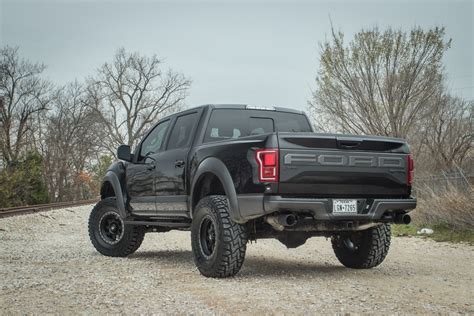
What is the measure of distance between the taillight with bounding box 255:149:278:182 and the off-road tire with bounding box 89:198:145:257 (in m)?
3.74

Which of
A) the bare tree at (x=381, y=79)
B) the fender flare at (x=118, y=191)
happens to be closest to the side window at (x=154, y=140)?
the fender flare at (x=118, y=191)

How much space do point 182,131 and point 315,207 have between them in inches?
107

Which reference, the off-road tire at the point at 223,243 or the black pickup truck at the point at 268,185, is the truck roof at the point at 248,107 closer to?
the black pickup truck at the point at 268,185

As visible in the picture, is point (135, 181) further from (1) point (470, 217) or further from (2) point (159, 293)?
(1) point (470, 217)

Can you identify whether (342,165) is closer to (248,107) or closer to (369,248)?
(369,248)

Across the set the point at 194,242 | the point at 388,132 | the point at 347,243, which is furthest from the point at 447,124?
the point at 194,242

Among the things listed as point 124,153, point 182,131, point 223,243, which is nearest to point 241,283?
point 223,243

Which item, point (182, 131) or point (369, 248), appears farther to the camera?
point (182, 131)

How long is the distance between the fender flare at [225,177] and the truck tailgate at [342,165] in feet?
1.94

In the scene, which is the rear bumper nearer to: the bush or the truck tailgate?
the truck tailgate

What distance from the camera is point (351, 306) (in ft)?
16.8

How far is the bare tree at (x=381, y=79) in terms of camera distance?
70.4 ft

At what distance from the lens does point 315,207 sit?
6059 mm

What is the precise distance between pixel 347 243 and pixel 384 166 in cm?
175
